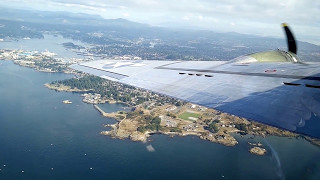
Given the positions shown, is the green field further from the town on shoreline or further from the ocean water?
the ocean water

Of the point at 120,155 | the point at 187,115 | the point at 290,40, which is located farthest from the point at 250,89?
the point at 187,115

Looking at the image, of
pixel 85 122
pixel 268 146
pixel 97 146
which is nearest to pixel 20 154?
pixel 97 146

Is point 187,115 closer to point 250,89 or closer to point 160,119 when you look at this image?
point 160,119

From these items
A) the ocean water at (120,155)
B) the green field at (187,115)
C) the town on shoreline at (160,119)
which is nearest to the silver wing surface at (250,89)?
the ocean water at (120,155)

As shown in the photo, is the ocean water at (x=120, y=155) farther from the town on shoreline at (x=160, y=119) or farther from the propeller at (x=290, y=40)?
the propeller at (x=290, y=40)

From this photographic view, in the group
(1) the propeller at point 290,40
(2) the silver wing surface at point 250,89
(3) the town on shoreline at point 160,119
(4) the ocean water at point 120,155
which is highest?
(1) the propeller at point 290,40

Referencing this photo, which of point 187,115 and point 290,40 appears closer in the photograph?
point 290,40
